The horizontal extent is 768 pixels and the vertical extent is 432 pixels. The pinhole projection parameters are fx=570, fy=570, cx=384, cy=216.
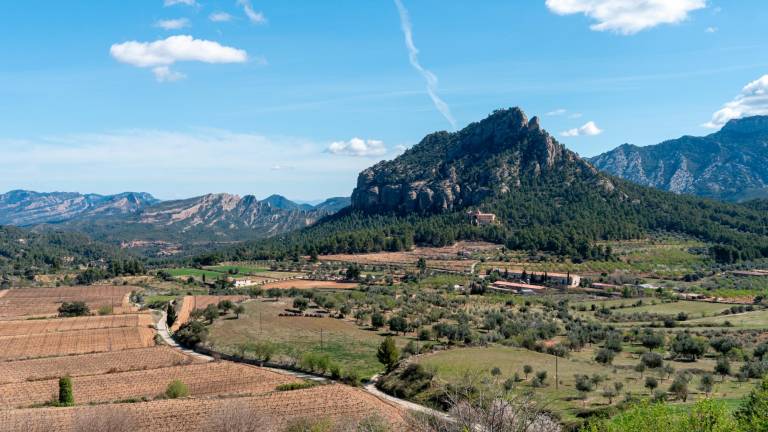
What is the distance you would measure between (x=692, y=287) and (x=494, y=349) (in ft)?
180

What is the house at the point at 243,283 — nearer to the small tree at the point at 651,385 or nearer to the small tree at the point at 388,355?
the small tree at the point at 388,355

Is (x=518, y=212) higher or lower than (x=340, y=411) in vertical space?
higher

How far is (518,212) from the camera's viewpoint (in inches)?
6560

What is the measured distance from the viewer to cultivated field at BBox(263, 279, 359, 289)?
10331 cm

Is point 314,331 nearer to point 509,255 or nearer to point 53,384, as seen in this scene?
point 53,384

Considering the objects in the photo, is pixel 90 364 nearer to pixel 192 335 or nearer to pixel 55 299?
pixel 192 335

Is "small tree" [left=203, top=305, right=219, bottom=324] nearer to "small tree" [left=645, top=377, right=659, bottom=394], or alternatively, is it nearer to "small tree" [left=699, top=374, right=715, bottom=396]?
"small tree" [left=645, top=377, right=659, bottom=394]

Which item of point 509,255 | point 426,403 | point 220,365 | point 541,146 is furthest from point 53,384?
point 541,146

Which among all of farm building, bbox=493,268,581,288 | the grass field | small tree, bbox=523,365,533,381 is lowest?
the grass field

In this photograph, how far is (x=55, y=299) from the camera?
94.3 m

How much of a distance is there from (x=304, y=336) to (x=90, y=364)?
22.5 metres

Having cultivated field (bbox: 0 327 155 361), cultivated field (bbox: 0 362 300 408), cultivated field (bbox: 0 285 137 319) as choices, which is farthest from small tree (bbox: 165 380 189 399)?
cultivated field (bbox: 0 285 137 319)

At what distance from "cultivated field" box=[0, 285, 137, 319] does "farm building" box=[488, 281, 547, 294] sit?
195ft

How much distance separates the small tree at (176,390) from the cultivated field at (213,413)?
229cm
